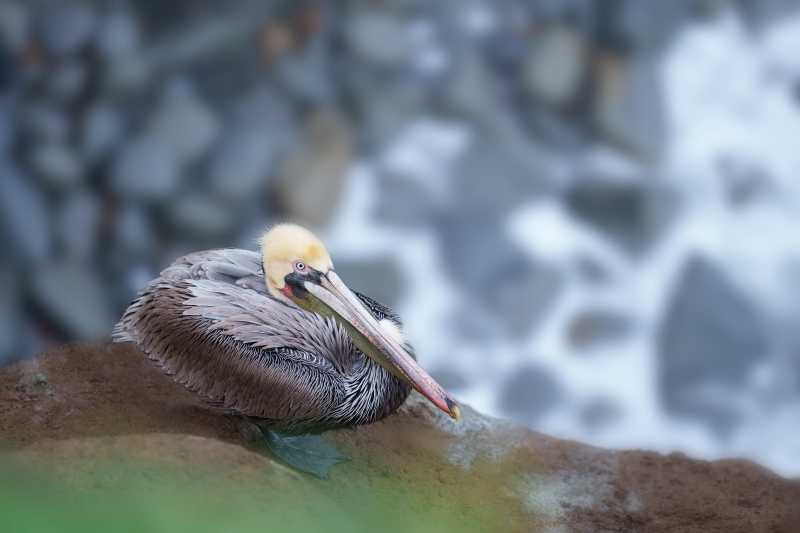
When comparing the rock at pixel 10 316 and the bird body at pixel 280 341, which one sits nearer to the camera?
the bird body at pixel 280 341

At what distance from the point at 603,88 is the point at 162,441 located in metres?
2.39

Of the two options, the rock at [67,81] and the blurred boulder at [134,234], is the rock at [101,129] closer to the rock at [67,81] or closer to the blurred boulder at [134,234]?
the rock at [67,81]

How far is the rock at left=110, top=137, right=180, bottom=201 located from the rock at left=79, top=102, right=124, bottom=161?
0.19 feet

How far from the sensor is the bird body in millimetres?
2611

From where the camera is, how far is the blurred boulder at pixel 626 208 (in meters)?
3.77

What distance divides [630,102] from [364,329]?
178cm

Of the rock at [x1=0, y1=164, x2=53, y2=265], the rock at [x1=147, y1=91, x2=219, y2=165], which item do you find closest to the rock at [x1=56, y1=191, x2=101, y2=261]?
the rock at [x1=0, y1=164, x2=53, y2=265]

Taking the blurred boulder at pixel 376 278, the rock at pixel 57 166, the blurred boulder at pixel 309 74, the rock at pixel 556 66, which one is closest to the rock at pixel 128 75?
the rock at pixel 57 166

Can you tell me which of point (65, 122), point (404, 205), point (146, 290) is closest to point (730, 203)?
point (404, 205)

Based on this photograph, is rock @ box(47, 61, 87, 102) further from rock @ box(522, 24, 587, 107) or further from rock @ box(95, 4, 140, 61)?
rock @ box(522, 24, 587, 107)

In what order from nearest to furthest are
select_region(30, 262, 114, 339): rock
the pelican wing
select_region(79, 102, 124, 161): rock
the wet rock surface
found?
1. the wet rock surface
2. the pelican wing
3. select_region(30, 262, 114, 339): rock
4. select_region(79, 102, 124, 161): rock

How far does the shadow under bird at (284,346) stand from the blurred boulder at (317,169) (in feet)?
2.32

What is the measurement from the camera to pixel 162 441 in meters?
2.44

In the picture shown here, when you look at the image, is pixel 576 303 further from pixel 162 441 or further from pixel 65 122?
pixel 65 122
